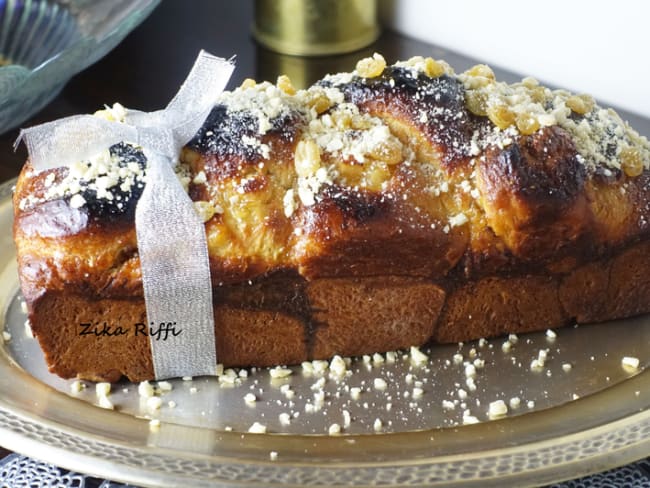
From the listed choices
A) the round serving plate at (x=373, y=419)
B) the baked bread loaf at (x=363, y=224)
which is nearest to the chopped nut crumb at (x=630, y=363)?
the round serving plate at (x=373, y=419)

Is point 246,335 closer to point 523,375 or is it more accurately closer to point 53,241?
point 53,241

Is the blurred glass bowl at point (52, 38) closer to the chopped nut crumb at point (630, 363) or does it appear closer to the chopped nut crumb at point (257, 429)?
the chopped nut crumb at point (257, 429)

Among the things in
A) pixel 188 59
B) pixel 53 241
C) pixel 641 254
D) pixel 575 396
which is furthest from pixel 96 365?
pixel 188 59

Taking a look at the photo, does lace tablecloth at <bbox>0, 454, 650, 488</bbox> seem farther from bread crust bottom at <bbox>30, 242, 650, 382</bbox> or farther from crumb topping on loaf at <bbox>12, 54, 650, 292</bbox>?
crumb topping on loaf at <bbox>12, 54, 650, 292</bbox>

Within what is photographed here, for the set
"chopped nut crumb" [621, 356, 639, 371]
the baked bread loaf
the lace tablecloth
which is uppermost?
the baked bread loaf

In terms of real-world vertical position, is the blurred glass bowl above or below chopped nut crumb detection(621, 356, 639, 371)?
below

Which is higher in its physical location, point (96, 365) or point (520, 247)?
point (520, 247)

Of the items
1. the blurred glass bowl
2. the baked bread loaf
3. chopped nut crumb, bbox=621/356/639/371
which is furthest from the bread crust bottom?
the blurred glass bowl

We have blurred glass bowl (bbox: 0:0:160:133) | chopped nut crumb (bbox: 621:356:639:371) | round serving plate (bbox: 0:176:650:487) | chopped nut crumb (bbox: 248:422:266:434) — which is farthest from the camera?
blurred glass bowl (bbox: 0:0:160:133)
